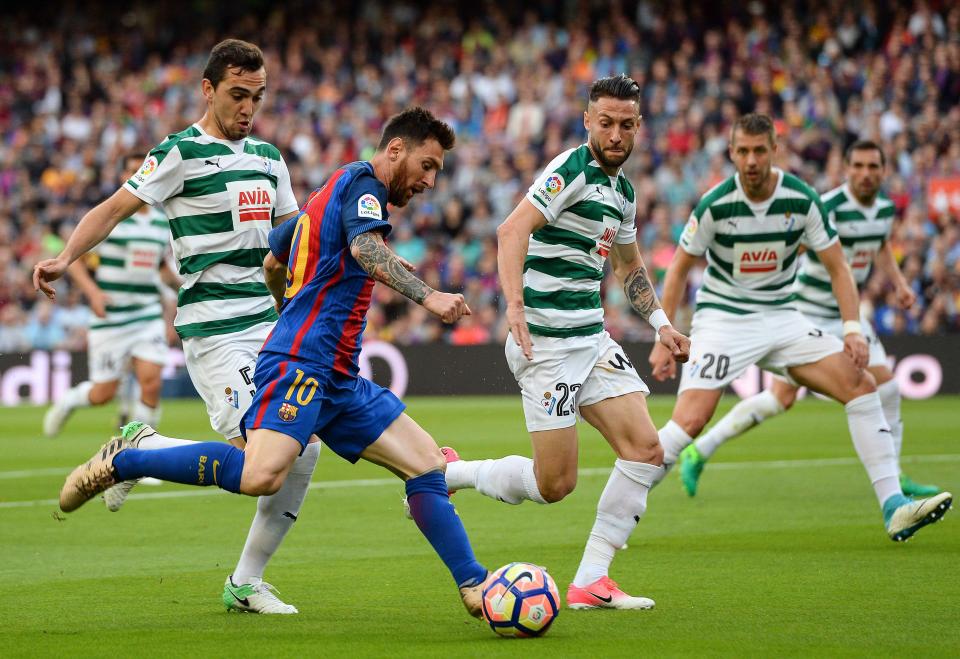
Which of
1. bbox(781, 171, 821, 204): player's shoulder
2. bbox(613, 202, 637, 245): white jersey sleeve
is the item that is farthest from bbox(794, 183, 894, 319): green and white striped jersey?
bbox(613, 202, 637, 245): white jersey sleeve

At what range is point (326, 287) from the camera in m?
5.89

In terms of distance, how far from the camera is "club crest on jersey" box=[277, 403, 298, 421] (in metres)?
5.74

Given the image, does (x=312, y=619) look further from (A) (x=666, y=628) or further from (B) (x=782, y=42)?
(B) (x=782, y=42)

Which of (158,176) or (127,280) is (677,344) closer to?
(158,176)

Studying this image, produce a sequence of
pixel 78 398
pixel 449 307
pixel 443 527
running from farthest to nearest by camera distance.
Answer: pixel 78 398, pixel 443 527, pixel 449 307

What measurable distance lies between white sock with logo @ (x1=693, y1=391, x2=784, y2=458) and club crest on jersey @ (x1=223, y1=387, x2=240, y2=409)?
15.1 feet

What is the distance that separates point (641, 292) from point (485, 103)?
1976 cm

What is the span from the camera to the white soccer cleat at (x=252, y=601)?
6.26 m

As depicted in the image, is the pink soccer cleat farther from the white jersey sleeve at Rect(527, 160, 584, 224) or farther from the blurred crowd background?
the blurred crowd background

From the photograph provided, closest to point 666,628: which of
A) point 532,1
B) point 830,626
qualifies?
point 830,626

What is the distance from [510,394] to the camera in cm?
2466

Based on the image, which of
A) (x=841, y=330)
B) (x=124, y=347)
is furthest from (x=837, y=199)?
(x=124, y=347)

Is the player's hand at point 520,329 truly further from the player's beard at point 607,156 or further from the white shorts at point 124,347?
the white shorts at point 124,347

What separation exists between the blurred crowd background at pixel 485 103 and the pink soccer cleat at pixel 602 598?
14237mm
